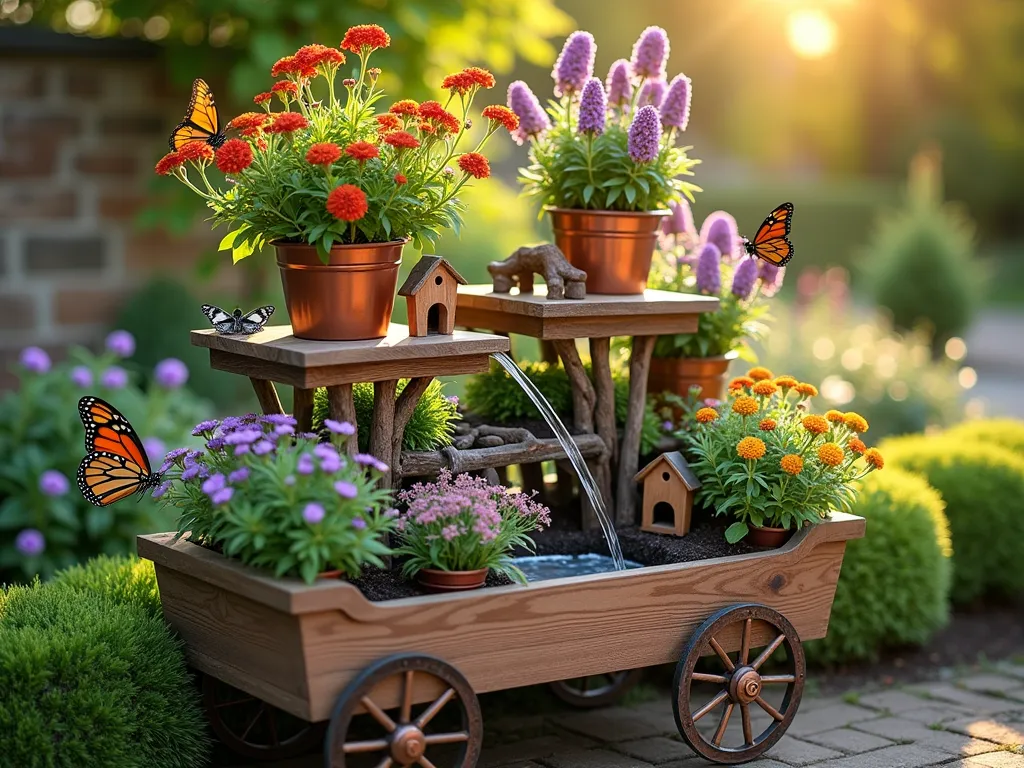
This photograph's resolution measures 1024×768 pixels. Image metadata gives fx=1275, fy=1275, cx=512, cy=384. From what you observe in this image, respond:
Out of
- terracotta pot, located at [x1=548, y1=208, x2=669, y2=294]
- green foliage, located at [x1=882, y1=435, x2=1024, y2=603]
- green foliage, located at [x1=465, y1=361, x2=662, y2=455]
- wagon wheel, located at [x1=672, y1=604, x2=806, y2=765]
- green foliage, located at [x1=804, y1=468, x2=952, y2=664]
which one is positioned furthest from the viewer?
green foliage, located at [x1=882, y1=435, x2=1024, y2=603]

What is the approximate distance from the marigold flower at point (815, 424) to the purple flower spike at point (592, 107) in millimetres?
1017

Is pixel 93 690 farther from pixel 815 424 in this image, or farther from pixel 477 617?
pixel 815 424

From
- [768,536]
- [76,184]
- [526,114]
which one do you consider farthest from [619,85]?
[76,184]

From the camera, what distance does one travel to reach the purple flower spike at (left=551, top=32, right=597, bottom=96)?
3.79m

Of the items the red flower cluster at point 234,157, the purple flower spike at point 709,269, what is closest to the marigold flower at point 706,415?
the purple flower spike at point 709,269

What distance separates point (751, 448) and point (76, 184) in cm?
430

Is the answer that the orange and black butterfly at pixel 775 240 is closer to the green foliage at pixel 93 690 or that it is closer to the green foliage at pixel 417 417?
the green foliage at pixel 417 417

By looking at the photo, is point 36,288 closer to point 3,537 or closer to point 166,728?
point 3,537

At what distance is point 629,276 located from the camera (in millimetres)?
3814

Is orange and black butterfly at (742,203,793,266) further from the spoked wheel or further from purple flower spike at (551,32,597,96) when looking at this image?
the spoked wheel

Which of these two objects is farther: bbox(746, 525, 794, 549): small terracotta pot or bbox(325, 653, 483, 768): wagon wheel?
bbox(746, 525, 794, 549): small terracotta pot

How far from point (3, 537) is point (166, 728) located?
1.97m

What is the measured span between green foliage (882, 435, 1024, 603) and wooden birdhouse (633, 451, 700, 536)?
1.79m

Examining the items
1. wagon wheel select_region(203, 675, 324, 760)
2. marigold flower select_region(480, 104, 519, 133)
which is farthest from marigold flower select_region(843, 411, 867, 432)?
wagon wheel select_region(203, 675, 324, 760)
